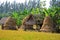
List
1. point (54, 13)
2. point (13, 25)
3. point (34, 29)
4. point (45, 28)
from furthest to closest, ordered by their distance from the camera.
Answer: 1. point (54, 13)
2. point (34, 29)
3. point (13, 25)
4. point (45, 28)

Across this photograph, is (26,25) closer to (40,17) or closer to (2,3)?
(40,17)

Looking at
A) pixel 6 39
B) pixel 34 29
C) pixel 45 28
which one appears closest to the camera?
pixel 6 39

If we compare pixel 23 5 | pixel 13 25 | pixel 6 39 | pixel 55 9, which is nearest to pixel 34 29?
pixel 13 25

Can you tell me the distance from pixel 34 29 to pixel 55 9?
804 centimetres

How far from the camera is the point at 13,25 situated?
40.1 metres

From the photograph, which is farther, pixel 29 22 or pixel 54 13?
pixel 54 13

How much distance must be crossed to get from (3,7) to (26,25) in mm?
85291

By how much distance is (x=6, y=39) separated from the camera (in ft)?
67.9

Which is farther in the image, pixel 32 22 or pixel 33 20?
pixel 32 22

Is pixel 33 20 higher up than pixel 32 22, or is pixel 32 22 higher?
pixel 33 20

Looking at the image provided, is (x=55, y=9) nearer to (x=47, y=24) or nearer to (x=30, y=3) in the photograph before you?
(x=47, y=24)

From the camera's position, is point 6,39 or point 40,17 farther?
point 40,17

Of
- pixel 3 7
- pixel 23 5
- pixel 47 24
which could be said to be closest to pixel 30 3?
pixel 23 5

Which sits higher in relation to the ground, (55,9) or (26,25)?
(55,9)
